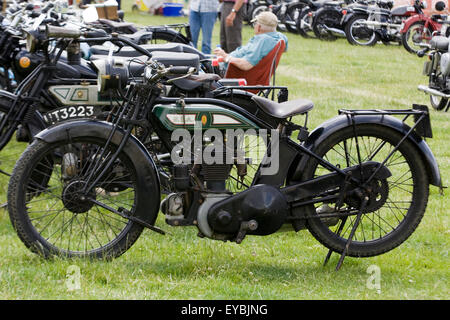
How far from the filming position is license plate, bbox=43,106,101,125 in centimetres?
574

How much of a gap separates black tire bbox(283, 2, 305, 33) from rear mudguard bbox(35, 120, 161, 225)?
63.4 feet

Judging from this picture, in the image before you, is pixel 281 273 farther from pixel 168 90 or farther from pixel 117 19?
pixel 117 19

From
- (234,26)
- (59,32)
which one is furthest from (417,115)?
(234,26)

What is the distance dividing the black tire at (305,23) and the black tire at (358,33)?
6.63 ft

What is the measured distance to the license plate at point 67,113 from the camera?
574 cm

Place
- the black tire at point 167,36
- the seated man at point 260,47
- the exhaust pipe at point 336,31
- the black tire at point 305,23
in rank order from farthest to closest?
the black tire at point 305,23 < the exhaust pipe at point 336,31 < the black tire at point 167,36 < the seated man at point 260,47

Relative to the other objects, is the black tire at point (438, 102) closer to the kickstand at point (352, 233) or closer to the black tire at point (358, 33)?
the kickstand at point (352, 233)

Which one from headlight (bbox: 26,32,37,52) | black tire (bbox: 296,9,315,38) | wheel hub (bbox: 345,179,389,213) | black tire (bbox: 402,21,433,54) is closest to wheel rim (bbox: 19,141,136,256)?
headlight (bbox: 26,32,37,52)

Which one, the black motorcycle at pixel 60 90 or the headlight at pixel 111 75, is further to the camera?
the black motorcycle at pixel 60 90

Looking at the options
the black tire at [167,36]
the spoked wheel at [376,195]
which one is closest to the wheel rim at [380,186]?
the spoked wheel at [376,195]

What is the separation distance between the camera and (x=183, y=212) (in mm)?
4605

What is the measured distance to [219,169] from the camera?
459cm

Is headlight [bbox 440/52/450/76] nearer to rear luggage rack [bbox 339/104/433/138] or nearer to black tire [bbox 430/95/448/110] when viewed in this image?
black tire [bbox 430/95/448/110]
